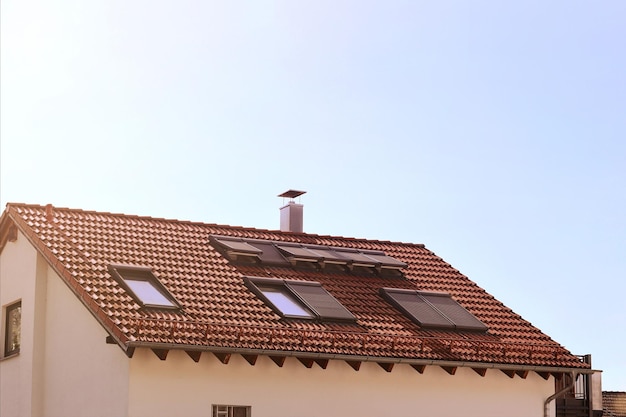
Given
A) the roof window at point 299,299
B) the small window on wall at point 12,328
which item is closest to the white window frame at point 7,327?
the small window on wall at point 12,328

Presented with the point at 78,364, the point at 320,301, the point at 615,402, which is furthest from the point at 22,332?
the point at 615,402

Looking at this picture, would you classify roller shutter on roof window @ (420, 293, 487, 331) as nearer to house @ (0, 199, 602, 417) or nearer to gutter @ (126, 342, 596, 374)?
house @ (0, 199, 602, 417)

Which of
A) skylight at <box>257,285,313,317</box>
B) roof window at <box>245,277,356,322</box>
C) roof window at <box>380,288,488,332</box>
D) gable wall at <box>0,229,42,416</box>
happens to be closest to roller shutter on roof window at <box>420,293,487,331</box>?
roof window at <box>380,288,488,332</box>

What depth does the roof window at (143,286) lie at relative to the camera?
65.6 ft

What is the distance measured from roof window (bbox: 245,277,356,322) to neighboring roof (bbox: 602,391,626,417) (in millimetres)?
21669

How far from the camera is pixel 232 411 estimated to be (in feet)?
65.3

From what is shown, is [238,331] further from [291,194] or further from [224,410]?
[291,194]

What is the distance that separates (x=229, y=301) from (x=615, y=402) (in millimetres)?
25445

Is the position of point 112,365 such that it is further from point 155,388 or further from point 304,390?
point 304,390

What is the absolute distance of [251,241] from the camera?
2459 cm

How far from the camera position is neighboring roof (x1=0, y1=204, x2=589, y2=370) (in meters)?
19.4

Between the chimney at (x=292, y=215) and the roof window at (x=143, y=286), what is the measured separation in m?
7.03

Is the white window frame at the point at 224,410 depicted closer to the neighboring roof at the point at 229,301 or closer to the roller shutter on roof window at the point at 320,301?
the neighboring roof at the point at 229,301

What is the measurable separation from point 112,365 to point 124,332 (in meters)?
1.23
